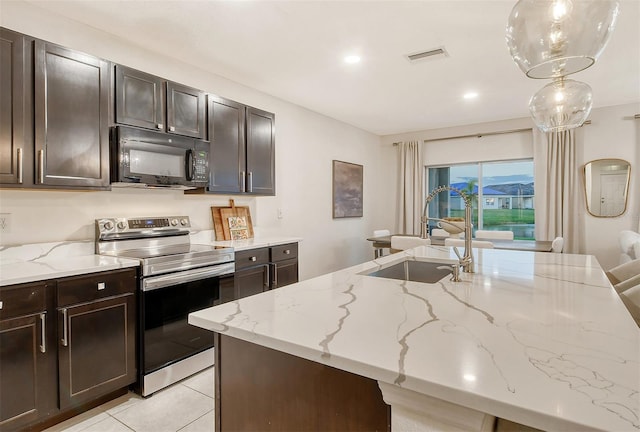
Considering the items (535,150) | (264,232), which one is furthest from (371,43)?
(535,150)

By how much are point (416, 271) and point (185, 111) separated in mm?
2231

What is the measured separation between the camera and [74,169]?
88.0 inches

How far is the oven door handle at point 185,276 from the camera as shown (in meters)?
2.32

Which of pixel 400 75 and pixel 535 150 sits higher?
pixel 400 75

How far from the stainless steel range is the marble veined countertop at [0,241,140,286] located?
11 centimetres

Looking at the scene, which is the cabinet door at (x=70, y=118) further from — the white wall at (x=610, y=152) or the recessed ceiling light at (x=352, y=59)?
the white wall at (x=610, y=152)

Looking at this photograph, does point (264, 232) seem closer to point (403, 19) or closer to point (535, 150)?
point (403, 19)

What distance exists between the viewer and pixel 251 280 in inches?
124

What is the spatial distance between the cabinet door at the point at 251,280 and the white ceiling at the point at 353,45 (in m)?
1.91

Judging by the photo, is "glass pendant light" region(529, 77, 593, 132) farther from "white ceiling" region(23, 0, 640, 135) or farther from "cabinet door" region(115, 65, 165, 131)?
"cabinet door" region(115, 65, 165, 131)

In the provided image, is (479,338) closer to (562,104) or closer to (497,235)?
(562,104)

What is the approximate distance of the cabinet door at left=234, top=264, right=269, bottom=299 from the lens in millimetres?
3014

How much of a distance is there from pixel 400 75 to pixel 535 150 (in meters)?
2.81

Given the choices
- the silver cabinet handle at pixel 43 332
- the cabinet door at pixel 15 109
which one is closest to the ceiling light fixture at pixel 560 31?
the cabinet door at pixel 15 109
